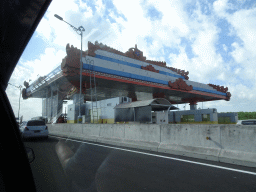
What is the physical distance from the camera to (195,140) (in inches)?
304

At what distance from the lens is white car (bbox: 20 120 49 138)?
A: 14.9 meters

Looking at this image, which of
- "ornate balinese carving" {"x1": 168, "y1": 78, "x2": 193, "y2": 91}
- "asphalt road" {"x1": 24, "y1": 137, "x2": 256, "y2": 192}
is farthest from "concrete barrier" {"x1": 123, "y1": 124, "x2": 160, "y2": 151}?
"ornate balinese carving" {"x1": 168, "y1": 78, "x2": 193, "y2": 91}

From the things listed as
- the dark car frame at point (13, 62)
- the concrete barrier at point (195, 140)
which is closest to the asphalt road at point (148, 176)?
the concrete barrier at point (195, 140)

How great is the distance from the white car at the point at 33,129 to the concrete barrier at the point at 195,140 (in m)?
5.91

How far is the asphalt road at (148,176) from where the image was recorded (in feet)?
14.3

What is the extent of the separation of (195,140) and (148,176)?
3.27 m

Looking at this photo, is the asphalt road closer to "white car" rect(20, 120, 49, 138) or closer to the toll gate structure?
"white car" rect(20, 120, 49, 138)

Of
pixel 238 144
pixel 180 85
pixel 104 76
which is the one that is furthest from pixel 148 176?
pixel 180 85

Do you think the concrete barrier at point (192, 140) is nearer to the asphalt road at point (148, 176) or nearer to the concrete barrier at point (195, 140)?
the concrete barrier at point (195, 140)

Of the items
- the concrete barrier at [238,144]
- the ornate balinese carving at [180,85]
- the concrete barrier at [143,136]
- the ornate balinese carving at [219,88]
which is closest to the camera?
the concrete barrier at [238,144]

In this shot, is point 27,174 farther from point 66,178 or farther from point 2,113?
point 66,178

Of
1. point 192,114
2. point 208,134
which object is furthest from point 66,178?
point 192,114

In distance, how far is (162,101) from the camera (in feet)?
62.1

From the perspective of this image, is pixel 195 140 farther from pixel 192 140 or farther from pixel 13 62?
pixel 13 62
